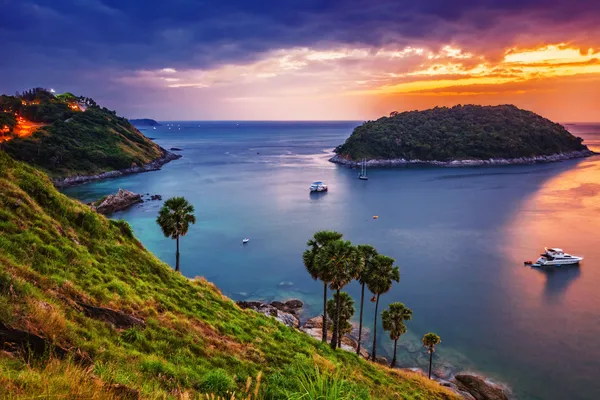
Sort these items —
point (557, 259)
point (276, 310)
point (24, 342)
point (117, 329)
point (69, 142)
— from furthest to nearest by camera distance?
point (69, 142)
point (557, 259)
point (276, 310)
point (117, 329)
point (24, 342)

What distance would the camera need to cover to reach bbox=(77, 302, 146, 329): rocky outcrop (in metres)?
14.4

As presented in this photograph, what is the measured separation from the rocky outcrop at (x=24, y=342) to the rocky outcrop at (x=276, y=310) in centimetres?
3422

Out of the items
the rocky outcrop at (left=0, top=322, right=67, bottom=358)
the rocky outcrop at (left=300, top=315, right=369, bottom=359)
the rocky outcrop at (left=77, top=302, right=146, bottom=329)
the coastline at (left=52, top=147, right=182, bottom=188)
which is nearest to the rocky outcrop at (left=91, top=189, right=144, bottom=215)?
the coastline at (left=52, top=147, right=182, bottom=188)

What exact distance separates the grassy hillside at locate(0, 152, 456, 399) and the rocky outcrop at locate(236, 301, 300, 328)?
51.2ft

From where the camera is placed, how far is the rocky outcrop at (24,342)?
29.5 feet

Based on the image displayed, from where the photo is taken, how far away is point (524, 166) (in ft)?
636

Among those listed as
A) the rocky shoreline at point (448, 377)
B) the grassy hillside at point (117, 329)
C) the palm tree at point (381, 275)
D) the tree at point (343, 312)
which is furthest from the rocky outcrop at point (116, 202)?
the palm tree at point (381, 275)

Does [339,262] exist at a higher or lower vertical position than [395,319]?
higher

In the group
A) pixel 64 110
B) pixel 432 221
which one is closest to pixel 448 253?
pixel 432 221

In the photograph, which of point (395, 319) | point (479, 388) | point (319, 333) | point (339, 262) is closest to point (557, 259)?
point (479, 388)

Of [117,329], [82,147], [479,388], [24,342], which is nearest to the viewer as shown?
[24,342]

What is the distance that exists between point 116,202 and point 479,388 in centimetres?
9699

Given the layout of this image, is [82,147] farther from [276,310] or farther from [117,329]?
[117,329]

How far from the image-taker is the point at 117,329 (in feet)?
A: 47.0
